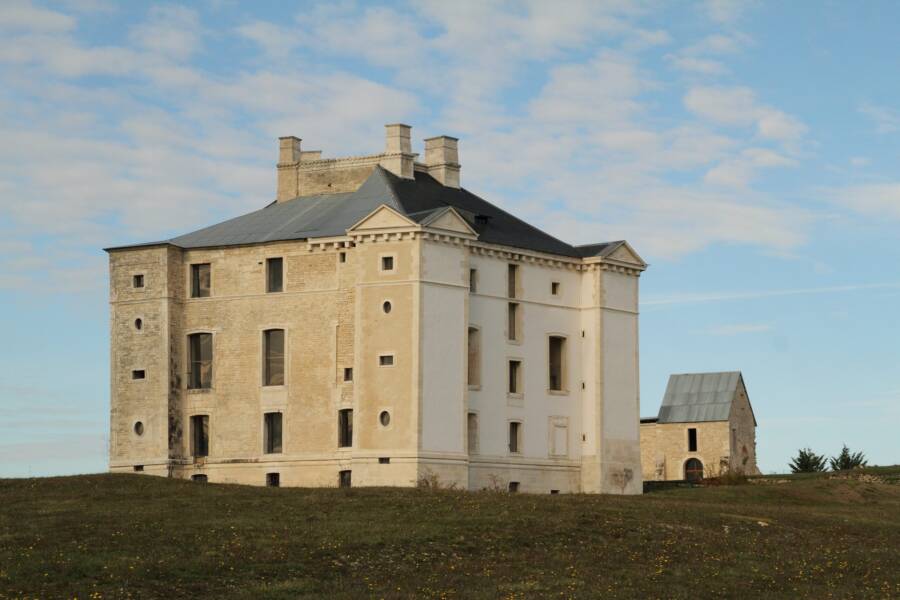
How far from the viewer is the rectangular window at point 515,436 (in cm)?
6706

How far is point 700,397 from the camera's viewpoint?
97875 mm

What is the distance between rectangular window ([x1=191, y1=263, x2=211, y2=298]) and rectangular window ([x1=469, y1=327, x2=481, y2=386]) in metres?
11.4

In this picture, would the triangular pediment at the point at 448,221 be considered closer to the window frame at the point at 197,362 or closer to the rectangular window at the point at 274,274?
the rectangular window at the point at 274,274

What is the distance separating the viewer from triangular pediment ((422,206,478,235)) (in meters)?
63.2

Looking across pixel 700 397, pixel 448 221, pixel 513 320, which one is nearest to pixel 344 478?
pixel 513 320

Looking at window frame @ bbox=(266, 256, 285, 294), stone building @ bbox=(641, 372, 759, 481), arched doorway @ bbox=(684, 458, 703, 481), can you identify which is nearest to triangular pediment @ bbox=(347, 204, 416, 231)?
window frame @ bbox=(266, 256, 285, 294)

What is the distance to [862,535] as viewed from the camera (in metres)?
52.7

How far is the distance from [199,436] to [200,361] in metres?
3.12

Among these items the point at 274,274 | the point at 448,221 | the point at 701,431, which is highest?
the point at 448,221

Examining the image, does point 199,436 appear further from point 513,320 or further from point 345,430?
point 513,320

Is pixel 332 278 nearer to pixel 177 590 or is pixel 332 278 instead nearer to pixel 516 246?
pixel 516 246

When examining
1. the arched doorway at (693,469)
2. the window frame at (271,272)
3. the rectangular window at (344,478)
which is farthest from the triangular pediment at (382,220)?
the arched doorway at (693,469)

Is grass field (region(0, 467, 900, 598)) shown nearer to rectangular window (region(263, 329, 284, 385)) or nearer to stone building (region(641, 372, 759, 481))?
rectangular window (region(263, 329, 284, 385))

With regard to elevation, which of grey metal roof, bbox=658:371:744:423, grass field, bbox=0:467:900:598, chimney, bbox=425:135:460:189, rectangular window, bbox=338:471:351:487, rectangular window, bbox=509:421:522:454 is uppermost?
chimney, bbox=425:135:460:189
